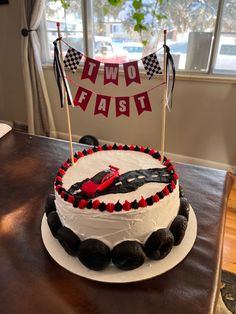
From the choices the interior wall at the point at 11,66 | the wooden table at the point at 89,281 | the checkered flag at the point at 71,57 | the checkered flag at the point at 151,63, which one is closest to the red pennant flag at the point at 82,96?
the checkered flag at the point at 71,57

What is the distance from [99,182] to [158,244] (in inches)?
10.7

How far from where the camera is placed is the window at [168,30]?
7.33 ft

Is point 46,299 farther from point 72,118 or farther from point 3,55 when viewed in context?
point 3,55

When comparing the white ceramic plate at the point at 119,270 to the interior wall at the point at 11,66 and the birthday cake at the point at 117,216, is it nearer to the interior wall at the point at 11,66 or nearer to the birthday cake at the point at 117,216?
the birthday cake at the point at 117,216

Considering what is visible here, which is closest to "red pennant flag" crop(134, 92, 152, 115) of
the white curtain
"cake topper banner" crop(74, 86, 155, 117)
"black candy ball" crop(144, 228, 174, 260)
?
"cake topper banner" crop(74, 86, 155, 117)

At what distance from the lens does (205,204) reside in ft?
3.57

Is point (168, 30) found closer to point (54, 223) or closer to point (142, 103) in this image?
point (142, 103)

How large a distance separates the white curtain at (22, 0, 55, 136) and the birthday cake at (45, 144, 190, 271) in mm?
2302

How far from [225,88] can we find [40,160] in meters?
1.74

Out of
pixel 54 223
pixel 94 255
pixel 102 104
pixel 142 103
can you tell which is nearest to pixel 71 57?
pixel 102 104

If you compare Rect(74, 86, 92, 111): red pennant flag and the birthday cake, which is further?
Rect(74, 86, 92, 111): red pennant flag

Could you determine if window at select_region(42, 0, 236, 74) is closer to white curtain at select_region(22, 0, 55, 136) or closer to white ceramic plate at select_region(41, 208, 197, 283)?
white curtain at select_region(22, 0, 55, 136)

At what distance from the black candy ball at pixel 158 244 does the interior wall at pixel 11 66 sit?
9.90 feet

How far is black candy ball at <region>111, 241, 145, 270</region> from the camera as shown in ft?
2.56
